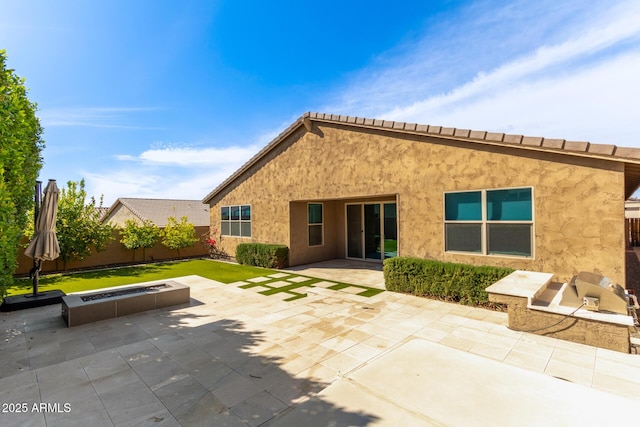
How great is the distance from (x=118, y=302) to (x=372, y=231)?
394 inches

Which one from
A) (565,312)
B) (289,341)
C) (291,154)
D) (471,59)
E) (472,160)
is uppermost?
(471,59)

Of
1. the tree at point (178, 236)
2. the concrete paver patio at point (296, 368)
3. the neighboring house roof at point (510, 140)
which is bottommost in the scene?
the concrete paver patio at point (296, 368)

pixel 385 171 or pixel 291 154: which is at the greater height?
pixel 291 154

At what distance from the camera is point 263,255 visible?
13.4 metres

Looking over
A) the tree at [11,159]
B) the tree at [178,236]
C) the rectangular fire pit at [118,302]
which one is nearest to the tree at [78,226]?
the tree at [178,236]

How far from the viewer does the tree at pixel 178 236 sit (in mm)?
16328

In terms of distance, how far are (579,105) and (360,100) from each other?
23.9 feet

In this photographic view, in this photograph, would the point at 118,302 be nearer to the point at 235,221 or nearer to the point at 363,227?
the point at 235,221

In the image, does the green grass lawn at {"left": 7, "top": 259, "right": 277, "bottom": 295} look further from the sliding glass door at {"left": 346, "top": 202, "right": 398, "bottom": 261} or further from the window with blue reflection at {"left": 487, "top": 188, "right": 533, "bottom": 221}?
the window with blue reflection at {"left": 487, "top": 188, "right": 533, "bottom": 221}

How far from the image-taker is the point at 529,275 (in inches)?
257

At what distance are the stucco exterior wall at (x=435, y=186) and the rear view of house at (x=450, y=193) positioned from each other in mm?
24

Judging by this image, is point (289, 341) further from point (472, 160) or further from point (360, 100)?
point (360, 100)

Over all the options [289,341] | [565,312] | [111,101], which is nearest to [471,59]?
[565,312]

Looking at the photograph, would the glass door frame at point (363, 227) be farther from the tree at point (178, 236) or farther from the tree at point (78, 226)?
the tree at point (78, 226)
